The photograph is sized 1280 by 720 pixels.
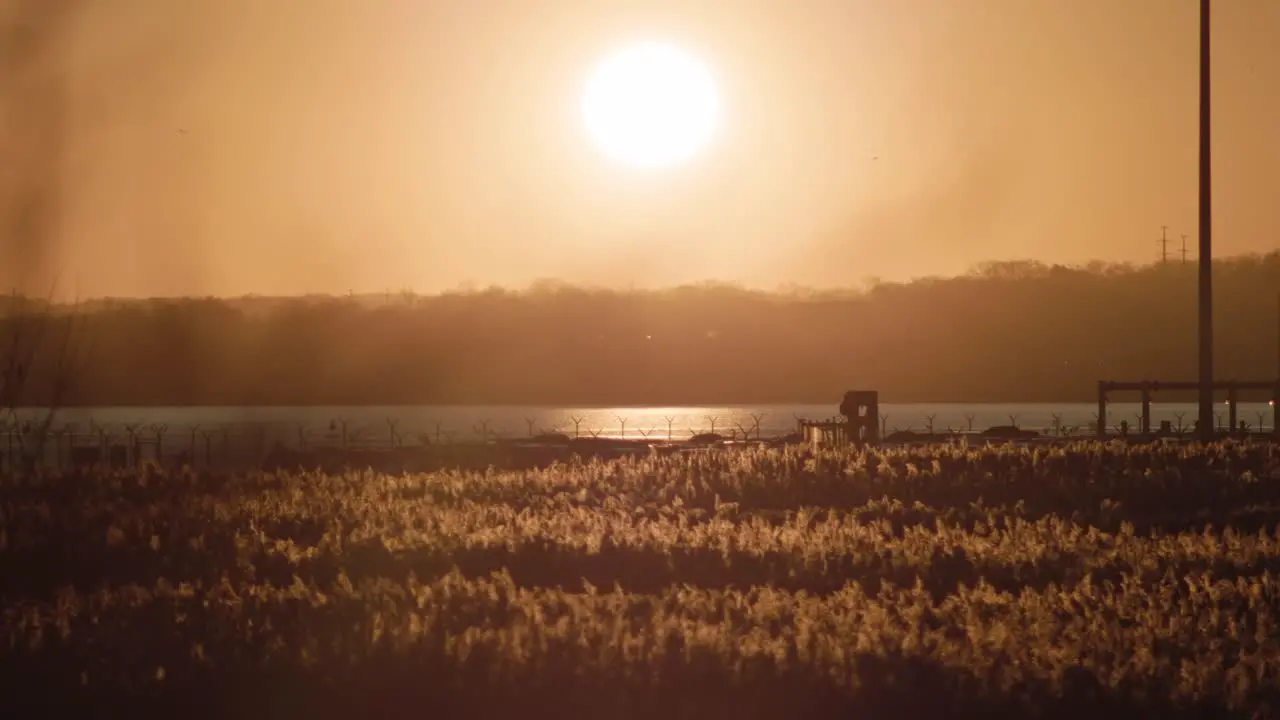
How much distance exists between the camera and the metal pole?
3578 cm

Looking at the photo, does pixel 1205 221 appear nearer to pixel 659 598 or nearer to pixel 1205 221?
pixel 1205 221

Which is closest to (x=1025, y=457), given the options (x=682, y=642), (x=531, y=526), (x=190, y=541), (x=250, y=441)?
(x=531, y=526)

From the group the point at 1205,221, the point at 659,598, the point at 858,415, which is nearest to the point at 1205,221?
the point at 1205,221

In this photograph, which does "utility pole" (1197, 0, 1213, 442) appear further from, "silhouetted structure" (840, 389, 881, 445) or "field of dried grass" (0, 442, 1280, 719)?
"silhouetted structure" (840, 389, 881, 445)

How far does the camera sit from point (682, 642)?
45.2 feet

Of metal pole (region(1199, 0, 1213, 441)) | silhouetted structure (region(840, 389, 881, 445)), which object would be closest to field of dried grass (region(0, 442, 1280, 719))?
metal pole (region(1199, 0, 1213, 441))

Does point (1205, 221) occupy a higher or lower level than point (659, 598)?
higher

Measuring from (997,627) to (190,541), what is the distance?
13.1 m

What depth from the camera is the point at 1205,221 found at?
3581 cm

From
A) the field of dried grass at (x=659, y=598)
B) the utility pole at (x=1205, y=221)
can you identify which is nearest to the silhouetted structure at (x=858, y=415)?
the utility pole at (x=1205, y=221)

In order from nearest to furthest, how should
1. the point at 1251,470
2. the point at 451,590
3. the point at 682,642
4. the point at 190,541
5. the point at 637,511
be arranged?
the point at 682,642, the point at 451,590, the point at 190,541, the point at 637,511, the point at 1251,470

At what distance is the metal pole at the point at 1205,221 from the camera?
35.8 m

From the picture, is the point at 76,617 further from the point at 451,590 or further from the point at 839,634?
the point at 839,634

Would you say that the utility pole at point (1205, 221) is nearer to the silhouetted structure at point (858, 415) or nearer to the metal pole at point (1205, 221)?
the metal pole at point (1205, 221)
